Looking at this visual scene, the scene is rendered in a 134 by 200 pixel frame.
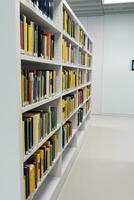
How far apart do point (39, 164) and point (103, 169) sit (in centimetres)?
137

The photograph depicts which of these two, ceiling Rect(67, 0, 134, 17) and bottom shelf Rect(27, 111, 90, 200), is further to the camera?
ceiling Rect(67, 0, 134, 17)

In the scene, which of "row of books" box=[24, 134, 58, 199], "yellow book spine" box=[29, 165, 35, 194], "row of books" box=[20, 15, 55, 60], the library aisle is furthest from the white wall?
"yellow book spine" box=[29, 165, 35, 194]

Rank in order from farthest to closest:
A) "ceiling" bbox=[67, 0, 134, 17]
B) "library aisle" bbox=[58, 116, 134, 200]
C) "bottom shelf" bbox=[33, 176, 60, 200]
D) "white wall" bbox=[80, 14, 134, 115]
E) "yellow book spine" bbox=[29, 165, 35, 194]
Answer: "white wall" bbox=[80, 14, 134, 115]
"ceiling" bbox=[67, 0, 134, 17]
"library aisle" bbox=[58, 116, 134, 200]
"bottom shelf" bbox=[33, 176, 60, 200]
"yellow book spine" bbox=[29, 165, 35, 194]

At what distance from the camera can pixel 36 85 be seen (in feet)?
5.30

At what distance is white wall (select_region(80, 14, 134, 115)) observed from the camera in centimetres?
597

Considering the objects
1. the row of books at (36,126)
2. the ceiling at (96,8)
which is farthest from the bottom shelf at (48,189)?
the ceiling at (96,8)

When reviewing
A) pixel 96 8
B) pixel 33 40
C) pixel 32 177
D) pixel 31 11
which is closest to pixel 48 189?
pixel 32 177

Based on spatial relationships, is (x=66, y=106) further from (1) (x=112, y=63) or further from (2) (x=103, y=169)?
(1) (x=112, y=63)

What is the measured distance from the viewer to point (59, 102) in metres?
2.27

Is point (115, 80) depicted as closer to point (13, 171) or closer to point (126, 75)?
point (126, 75)

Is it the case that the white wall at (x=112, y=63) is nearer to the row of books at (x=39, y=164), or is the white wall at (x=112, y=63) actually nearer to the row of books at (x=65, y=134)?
the row of books at (x=65, y=134)

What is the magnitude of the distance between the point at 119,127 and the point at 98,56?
7.87 ft

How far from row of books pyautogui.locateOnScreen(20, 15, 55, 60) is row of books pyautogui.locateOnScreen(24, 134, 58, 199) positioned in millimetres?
843

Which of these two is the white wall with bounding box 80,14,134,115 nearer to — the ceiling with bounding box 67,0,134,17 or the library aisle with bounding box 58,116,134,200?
the ceiling with bounding box 67,0,134,17
